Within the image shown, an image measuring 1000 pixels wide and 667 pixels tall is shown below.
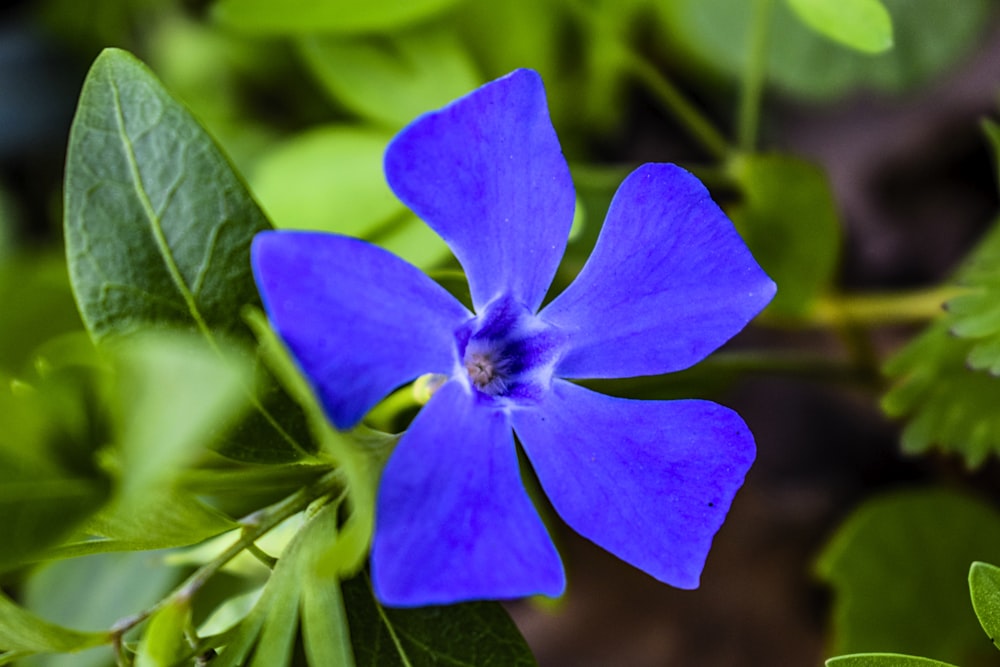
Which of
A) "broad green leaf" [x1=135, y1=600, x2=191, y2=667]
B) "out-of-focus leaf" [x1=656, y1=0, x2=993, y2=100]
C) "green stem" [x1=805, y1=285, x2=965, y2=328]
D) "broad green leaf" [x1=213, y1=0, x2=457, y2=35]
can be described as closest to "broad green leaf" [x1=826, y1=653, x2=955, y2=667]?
"broad green leaf" [x1=135, y1=600, x2=191, y2=667]

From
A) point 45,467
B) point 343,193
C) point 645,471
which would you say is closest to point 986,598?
point 645,471

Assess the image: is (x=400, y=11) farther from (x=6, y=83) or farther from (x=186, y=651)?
(x=6, y=83)

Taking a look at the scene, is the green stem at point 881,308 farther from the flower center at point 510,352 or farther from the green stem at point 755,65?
the flower center at point 510,352

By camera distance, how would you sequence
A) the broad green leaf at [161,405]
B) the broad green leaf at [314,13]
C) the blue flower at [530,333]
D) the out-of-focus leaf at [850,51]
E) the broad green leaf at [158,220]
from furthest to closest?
1. the out-of-focus leaf at [850,51]
2. the broad green leaf at [314,13]
3. the broad green leaf at [158,220]
4. the blue flower at [530,333]
5. the broad green leaf at [161,405]

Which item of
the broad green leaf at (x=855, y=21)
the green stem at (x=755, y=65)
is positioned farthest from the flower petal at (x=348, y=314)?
the green stem at (x=755, y=65)

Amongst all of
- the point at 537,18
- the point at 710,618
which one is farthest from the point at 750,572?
the point at 537,18

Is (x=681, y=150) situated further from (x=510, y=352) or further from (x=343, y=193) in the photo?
(x=510, y=352)
